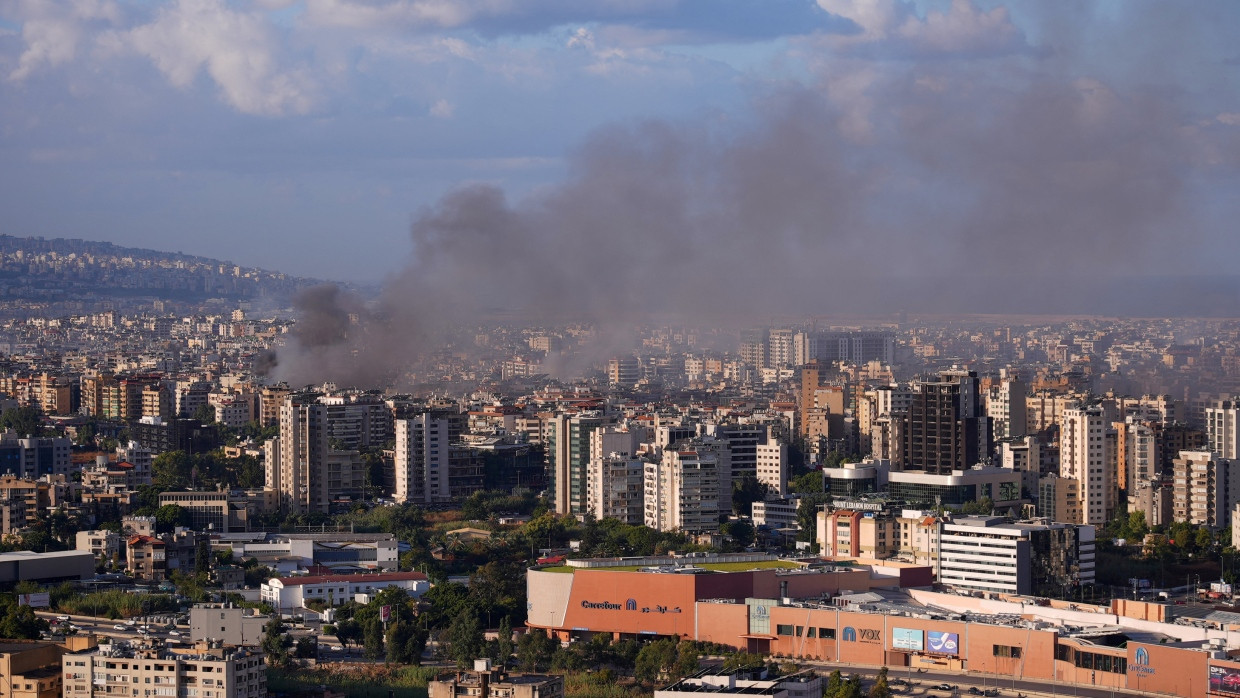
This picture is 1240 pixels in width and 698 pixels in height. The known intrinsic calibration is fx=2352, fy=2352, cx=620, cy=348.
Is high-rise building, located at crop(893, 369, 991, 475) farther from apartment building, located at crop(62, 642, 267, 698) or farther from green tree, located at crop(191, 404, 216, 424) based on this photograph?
green tree, located at crop(191, 404, 216, 424)

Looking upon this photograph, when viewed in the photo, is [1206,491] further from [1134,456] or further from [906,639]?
[906,639]

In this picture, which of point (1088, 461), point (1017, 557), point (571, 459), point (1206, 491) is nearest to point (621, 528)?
point (571, 459)

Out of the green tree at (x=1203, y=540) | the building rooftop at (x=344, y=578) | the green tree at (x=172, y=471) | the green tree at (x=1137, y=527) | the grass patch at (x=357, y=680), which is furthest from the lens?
the green tree at (x=172, y=471)

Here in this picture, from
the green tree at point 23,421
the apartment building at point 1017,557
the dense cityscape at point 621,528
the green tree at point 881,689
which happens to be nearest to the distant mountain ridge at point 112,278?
the dense cityscape at point 621,528

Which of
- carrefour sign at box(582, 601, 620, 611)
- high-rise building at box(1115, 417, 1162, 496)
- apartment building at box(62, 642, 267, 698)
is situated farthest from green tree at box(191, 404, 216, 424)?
apartment building at box(62, 642, 267, 698)

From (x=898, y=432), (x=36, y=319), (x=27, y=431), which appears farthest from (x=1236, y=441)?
(x=36, y=319)

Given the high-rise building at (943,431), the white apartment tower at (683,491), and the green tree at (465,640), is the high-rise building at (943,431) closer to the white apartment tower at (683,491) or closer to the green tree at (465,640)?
the white apartment tower at (683,491)

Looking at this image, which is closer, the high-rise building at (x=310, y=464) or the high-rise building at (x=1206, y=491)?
the high-rise building at (x=1206, y=491)

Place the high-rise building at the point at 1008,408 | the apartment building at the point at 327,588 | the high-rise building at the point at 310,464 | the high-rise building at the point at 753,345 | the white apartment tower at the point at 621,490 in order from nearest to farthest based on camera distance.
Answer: the apartment building at the point at 327,588 < the white apartment tower at the point at 621,490 < the high-rise building at the point at 310,464 < the high-rise building at the point at 1008,408 < the high-rise building at the point at 753,345
